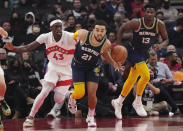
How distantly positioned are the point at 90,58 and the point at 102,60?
3.44 m

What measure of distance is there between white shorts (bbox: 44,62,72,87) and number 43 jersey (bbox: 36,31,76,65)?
102mm

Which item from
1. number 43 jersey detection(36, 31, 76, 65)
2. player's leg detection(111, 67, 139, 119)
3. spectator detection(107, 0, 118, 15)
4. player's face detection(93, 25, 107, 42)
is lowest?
player's leg detection(111, 67, 139, 119)

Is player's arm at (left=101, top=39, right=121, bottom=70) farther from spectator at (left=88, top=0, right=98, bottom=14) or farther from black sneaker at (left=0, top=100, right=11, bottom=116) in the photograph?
spectator at (left=88, top=0, right=98, bottom=14)

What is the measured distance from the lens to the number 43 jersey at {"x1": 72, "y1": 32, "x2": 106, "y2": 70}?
7227 millimetres

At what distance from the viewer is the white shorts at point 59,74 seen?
7859 millimetres

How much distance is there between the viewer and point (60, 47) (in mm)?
8000

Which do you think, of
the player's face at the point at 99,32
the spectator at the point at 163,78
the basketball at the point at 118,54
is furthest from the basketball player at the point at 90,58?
the spectator at the point at 163,78

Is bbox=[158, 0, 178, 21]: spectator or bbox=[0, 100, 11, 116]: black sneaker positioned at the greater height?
bbox=[158, 0, 178, 21]: spectator

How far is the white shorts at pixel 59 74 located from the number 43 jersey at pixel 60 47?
10cm

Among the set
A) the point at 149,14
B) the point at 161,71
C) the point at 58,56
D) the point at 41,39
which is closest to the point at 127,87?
the point at 149,14

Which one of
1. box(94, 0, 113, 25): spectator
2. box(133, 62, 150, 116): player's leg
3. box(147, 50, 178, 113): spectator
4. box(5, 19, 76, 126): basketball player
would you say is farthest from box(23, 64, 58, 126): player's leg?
box(94, 0, 113, 25): spectator

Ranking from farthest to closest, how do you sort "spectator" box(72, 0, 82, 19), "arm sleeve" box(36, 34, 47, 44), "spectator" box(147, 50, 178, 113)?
"spectator" box(72, 0, 82, 19), "spectator" box(147, 50, 178, 113), "arm sleeve" box(36, 34, 47, 44)

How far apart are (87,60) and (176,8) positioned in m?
9.63

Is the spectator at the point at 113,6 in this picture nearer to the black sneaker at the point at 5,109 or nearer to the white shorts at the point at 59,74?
the white shorts at the point at 59,74
